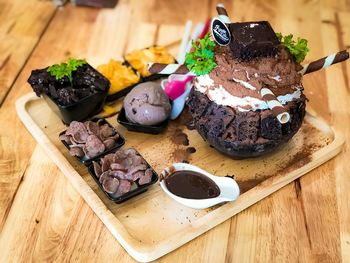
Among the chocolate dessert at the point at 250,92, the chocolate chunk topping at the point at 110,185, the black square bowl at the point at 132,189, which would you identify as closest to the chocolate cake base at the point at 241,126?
the chocolate dessert at the point at 250,92

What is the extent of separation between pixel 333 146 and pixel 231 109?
47 cm

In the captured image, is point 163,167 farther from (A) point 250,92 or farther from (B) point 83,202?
(A) point 250,92

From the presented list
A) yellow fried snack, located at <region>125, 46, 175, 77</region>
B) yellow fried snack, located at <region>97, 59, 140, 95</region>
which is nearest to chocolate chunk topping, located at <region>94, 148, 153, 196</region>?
yellow fried snack, located at <region>97, 59, 140, 95</region>

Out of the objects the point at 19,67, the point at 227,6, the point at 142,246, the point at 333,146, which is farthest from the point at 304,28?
the point at 142,246

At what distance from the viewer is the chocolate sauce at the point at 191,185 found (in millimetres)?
1419

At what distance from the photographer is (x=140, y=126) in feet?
5.54

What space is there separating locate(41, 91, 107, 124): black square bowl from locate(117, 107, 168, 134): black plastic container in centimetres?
11

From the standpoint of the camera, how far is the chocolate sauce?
4.66 ft

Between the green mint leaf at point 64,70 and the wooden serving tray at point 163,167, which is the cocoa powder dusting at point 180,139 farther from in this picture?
the green mint leaf at point 64,70

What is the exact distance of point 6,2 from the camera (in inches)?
97.2

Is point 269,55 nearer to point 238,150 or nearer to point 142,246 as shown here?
point 238,150

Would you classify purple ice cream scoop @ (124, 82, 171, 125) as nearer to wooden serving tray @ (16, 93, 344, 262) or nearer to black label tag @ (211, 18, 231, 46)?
wooden serving tray @ (16, 93, 344, 262)

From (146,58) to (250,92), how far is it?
697 millimetres

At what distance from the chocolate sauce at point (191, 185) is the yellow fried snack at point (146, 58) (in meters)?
0.63
